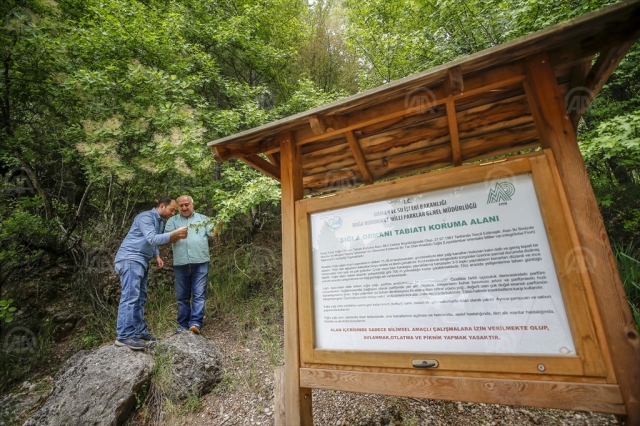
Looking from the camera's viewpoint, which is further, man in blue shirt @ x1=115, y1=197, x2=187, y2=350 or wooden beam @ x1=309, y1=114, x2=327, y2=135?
man in blue shirt @ x1=115, y1=197, x2=187, y2=350

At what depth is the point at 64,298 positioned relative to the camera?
5910 millimetres

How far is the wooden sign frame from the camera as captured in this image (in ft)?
4.48

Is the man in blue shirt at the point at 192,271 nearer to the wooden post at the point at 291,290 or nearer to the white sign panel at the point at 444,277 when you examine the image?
the wooden post at the point at 291,290

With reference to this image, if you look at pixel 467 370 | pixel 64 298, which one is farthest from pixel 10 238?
pixel 467 370

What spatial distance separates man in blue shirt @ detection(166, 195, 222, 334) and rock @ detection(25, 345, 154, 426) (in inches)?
33.3

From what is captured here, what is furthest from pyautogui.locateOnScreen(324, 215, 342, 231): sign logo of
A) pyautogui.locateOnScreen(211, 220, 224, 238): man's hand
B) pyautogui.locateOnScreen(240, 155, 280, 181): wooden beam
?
pyautogui.locateOnScreen(211, 220, 224, 238): man's hand

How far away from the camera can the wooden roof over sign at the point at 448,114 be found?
161cm

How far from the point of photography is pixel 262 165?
9.36 ft

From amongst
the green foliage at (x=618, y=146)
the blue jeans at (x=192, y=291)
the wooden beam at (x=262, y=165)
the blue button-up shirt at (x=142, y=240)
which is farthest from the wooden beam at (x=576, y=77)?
the blue jeans at (x=192, y=291)

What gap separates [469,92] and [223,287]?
205 inches

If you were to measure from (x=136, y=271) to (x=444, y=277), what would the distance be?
3955 millimetres

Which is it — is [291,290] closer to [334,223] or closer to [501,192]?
[334,223]

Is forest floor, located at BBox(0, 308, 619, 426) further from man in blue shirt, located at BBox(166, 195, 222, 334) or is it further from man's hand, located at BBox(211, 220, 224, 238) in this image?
man's hand, located at BBox(211, 220, 224, 238)

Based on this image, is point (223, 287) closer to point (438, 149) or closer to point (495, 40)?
point (438, 149)
